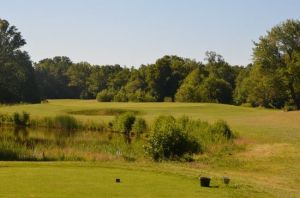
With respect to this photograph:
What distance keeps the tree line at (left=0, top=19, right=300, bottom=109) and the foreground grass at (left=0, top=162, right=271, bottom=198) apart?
6200 cm

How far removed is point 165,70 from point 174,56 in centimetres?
1969

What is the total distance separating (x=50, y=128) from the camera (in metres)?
56.7

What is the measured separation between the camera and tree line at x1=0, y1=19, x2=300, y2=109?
77.1 meters

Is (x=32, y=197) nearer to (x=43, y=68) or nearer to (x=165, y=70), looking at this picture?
(x=165, y=70)

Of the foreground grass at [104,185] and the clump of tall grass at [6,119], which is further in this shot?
the clump of tall grass at [6,119]

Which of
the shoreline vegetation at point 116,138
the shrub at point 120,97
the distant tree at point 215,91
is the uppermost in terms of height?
the distant tree at point 215,91

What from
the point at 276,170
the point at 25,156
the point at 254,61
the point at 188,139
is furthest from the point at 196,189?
the point at 254,61

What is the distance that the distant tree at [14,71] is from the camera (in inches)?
3944

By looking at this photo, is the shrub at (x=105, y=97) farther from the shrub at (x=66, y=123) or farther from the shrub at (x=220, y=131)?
the shrub at (x=220, y=131)

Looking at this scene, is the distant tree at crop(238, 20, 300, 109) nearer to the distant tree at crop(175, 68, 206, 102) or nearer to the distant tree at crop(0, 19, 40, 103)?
the distant tree at crop(175, 68, 206, 102)

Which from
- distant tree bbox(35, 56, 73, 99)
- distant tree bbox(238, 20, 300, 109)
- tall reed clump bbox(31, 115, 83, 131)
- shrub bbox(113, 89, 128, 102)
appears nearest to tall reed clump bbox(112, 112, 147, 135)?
tall reed clump bbox(31, 115, 83, 131)

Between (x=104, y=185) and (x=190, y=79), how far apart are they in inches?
3807

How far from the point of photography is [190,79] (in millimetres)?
109562

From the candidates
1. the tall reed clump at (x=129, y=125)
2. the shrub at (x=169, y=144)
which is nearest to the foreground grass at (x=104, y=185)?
the shrub at (x=169, y=144)
